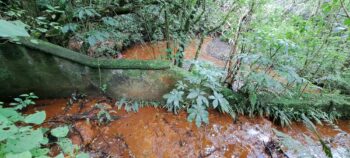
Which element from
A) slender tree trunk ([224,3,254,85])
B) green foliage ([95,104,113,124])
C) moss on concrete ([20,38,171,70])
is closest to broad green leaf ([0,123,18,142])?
green foliage ([95,104,113,124])

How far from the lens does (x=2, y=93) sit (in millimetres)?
2982

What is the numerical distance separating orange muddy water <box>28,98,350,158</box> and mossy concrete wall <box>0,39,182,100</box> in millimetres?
210

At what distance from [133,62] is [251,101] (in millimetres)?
1778

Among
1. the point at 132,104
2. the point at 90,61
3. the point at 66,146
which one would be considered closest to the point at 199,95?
the point at 132,104

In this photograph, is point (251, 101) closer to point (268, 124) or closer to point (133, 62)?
point (268, 124)

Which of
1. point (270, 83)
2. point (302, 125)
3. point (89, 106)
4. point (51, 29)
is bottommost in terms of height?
point (302, 125)

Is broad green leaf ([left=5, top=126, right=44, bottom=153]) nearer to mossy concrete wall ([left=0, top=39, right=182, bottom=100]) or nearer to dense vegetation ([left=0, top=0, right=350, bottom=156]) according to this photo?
dense vegetation ([left=0, top=0, right=350, bottom=156])

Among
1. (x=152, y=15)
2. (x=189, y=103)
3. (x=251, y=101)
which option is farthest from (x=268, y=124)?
(x=152, y=15)

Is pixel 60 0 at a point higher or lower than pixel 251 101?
higher

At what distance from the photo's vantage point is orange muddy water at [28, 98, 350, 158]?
273cm

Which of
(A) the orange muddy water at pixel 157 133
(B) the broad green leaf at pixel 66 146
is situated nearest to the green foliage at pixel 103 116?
(A) the orange muddy water at pixel 157 133

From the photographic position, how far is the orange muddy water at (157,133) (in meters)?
2.73

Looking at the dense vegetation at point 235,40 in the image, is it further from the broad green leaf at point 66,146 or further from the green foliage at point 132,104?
the broad green leaf at point 66,146

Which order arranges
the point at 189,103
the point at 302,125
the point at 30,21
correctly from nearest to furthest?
the point at 30,21, the point at 189,103, the point at 302,125
